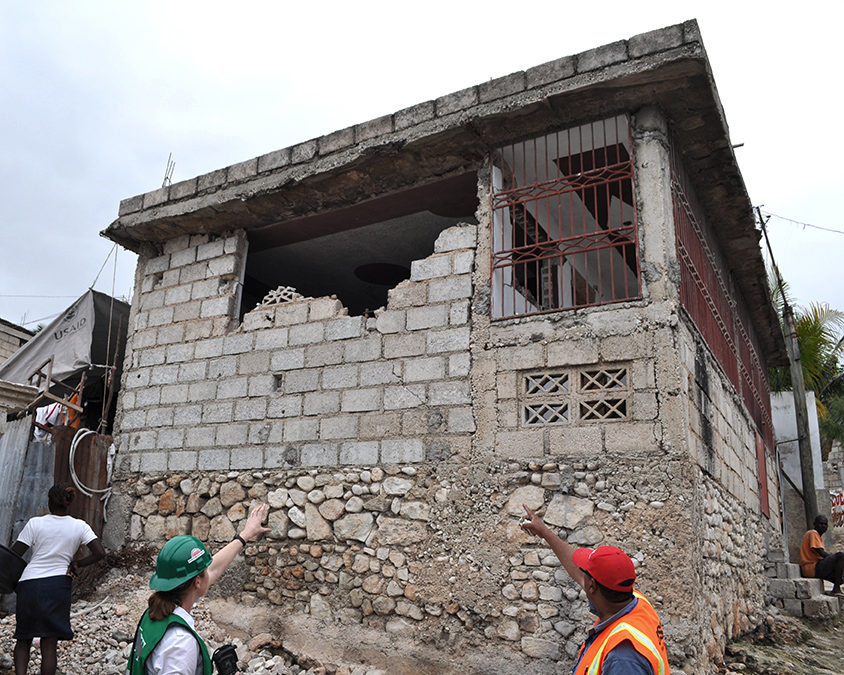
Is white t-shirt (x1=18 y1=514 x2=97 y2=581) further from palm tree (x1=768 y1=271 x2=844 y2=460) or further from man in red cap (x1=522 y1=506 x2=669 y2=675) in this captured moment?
palm tree (x1=768 y1=271 x2=844 y2=460)

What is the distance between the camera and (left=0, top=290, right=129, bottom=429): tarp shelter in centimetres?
835

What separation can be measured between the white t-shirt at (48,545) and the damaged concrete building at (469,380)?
1.76 m

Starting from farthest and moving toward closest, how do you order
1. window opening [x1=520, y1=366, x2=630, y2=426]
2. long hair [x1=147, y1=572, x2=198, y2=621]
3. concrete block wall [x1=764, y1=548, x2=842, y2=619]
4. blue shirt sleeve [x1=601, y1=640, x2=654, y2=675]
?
concrete block wall [x1=764, y1=548, x2=842, y2=619]
window opening [x1=520, y1=366, x2=630, y2=426]
long hair [x1=147, y1=572, x2=198, y2=621]
blue shirt sleeve [x1=601, y1=640, x2=654, y2=675]

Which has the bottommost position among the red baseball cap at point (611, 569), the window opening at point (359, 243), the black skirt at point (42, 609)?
the black skirt at point (42, 609)

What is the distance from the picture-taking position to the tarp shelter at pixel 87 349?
27.4 ft

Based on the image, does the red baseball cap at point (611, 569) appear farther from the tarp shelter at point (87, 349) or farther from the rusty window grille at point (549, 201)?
the tarp shelter at point (87, 349)

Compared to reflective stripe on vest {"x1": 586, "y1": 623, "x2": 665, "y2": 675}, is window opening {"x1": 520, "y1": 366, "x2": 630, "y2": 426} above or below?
above

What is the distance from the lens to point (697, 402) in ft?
18.0

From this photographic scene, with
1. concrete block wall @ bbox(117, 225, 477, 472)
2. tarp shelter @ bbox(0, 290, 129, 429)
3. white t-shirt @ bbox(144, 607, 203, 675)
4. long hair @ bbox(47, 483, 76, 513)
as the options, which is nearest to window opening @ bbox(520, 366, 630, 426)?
concrete block wall @ bbox(117, 225, 477, 472)

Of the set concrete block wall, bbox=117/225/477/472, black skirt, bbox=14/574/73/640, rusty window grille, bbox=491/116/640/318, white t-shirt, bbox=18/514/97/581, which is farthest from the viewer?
concrete block wall, bbox=117/225/477/472

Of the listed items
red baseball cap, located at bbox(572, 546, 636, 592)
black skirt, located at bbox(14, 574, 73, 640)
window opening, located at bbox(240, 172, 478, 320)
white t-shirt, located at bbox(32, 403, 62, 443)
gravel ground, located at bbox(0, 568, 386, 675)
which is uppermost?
window opening, located at bbox(240, 172, 478, 320)

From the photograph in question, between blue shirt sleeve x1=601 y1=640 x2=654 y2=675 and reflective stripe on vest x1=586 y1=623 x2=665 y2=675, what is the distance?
0.05 m

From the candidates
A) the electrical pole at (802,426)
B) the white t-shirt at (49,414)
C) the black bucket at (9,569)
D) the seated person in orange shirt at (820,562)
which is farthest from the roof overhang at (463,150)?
the electrical pole at (802,426)

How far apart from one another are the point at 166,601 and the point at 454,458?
3093 millimetres
